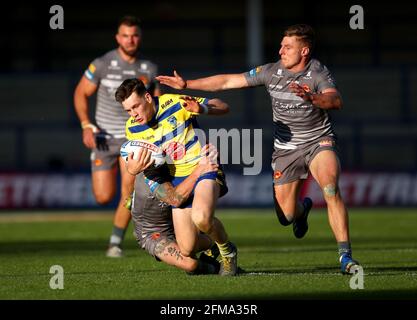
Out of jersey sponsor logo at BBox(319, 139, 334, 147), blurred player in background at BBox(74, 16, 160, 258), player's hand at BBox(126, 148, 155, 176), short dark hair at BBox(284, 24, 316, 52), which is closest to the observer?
player's hand at BBox(126, 148, 155, 176)

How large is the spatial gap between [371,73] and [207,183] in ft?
54.7

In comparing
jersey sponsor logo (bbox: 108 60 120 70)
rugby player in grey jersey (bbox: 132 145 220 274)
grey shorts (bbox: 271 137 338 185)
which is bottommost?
rugby player in grey jersey (bbox: 132 145 220 274)

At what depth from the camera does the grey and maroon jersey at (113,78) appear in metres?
12.8

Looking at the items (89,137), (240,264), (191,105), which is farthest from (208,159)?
(89,137)

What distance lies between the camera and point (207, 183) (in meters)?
9.51

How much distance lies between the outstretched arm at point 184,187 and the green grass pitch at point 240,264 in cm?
73

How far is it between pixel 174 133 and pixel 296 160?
162 cm

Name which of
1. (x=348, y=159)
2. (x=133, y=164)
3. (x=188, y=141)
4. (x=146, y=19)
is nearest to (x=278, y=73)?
(x=188, y=141)

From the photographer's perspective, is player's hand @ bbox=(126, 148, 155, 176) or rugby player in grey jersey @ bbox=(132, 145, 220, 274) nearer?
player's hand @ bbox=(126, 148, 155, 176)

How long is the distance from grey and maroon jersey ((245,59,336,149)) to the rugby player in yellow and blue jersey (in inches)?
38.9

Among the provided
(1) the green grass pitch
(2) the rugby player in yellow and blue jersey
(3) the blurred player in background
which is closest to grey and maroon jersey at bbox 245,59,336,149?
(2) the rugby player in yellow and blue jersey

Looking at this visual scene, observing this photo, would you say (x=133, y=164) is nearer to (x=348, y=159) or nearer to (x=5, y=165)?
(x=348, y=159)

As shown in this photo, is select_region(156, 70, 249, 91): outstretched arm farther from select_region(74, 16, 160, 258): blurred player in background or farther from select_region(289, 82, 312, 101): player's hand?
select_region(74, 16, 160, 258): blurred player in background

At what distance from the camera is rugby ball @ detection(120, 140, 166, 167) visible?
30.8 feet
